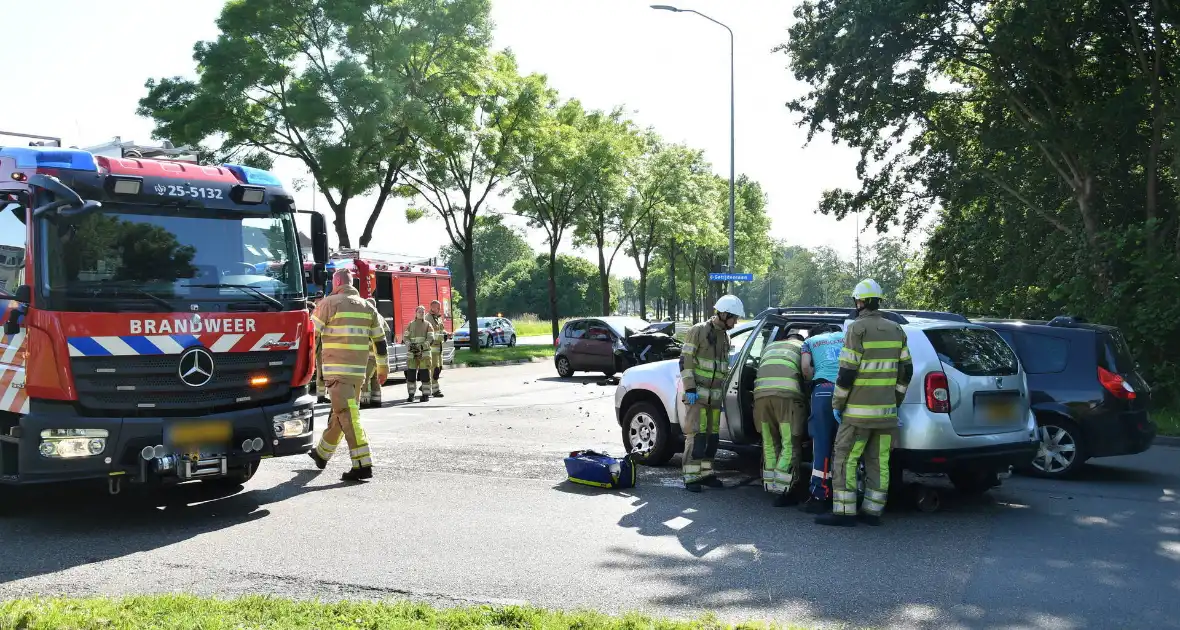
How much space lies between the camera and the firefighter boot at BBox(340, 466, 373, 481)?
27.7 ft

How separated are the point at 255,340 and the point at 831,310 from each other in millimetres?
4832

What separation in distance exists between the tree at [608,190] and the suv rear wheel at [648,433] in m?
26.6

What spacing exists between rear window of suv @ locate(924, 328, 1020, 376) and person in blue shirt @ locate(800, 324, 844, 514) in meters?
0.75

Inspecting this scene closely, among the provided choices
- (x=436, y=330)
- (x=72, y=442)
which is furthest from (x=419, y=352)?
(x=72, y=442)

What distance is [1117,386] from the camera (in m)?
8.57

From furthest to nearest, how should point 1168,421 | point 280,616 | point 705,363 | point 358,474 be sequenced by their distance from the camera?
point 1168,421, point 358,474, point 705,363, point 280,616

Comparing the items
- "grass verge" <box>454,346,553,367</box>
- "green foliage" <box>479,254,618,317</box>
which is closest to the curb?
"grass verge" <box>454,346,553,367</box>

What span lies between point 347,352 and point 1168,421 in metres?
11.0

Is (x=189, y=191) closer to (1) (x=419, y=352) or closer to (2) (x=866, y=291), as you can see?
(2) (x=866, y=291)

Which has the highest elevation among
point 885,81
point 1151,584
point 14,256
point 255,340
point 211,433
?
point 885,81

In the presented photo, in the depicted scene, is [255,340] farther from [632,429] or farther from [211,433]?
[632,429]

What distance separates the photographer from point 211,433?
6602 millimetres

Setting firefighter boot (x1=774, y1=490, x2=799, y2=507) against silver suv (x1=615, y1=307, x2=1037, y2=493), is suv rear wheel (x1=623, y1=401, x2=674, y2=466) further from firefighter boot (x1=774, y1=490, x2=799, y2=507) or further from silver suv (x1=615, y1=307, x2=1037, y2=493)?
firefighter boot (x1=774, y1=490, x2=799, y2=507)

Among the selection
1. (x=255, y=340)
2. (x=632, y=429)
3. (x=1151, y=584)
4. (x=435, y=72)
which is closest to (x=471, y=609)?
(x=255, y=340)
